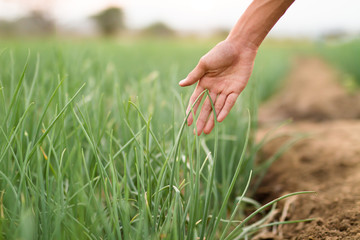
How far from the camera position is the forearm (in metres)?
1.14

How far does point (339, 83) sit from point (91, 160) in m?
4.97

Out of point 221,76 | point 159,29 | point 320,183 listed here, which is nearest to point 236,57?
point 221,76

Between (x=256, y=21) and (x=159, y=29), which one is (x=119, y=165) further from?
(x=159, y=29)

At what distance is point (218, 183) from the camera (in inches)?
55.0

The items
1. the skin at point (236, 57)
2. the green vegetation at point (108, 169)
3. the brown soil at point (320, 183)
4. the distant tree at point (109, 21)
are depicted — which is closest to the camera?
the green vegetation at point (108, 169)

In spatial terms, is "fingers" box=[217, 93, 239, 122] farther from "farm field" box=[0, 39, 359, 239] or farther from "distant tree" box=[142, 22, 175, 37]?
"distant tree" box=[142, 22, 175, 37]

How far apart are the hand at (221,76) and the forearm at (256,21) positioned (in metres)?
0.03

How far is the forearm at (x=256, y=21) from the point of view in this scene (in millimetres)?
1142

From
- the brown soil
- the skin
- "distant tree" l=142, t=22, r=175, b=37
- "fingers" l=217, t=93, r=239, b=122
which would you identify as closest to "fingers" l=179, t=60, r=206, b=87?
the skin

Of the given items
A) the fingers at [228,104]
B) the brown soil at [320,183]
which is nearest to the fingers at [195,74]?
the fingers at [228,104]

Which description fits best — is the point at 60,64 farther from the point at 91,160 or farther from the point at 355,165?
the point at 355,165

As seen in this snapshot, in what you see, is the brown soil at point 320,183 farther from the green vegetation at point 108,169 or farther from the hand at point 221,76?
the hand at point 221,76

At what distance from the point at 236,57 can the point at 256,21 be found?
0.14 metres

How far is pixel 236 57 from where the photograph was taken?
3.87 ft
